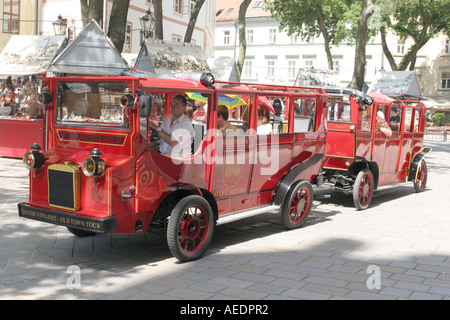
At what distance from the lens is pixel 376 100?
10953 millimetres

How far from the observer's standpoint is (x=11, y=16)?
26.0 metres

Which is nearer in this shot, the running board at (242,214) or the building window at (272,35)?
the running board at (242,214)

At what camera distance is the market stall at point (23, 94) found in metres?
15.1

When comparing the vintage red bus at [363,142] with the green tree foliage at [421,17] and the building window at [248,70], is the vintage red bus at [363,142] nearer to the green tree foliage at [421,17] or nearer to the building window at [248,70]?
the green tree foliage at [421,17]

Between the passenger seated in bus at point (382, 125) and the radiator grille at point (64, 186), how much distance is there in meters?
6.76

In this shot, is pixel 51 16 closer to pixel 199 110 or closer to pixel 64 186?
pixel 199 110

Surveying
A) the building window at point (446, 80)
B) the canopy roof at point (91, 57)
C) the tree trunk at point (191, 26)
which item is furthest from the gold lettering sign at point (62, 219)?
the building window at point (446, 80)

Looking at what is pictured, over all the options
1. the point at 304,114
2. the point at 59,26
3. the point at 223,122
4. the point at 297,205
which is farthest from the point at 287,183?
the point at 59,26

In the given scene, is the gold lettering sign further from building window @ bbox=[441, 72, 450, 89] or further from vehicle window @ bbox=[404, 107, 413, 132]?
building window @ bbox=[441, 72, 450, 89]

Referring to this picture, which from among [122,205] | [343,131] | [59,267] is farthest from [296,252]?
[343,131]

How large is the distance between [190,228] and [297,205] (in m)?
2.46

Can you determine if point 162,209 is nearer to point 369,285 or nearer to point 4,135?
point 369,285

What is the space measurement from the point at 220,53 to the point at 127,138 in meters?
59.9

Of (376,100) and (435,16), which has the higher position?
(435,16)
